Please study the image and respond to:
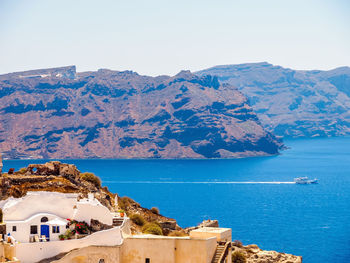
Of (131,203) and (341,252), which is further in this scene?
(341,252)

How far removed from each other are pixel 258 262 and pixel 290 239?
261 ft

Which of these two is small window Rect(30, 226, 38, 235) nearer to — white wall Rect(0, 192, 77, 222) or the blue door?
the blue door

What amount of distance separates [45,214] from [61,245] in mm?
2484

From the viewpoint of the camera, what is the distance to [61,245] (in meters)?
34.3

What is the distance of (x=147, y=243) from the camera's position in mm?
34312

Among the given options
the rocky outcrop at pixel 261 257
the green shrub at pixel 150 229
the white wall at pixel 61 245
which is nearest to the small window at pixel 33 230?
the white wall at pixel 61 245

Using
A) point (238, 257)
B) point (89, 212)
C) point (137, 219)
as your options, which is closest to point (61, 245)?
point (89, 212)

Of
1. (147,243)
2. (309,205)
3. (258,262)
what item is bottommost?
(309,205)

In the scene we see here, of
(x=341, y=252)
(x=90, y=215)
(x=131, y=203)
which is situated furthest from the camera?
(x=341, y=252)

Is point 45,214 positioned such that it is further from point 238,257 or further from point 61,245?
point 238,257

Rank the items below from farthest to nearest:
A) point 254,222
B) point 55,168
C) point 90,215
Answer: point 254,222, point 55,168, point 90,215

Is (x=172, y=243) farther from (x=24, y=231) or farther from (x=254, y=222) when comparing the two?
(x=254, y=222)

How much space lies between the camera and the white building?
3478 cm

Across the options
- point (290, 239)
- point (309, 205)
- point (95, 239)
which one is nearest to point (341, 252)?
point (290, 239)
